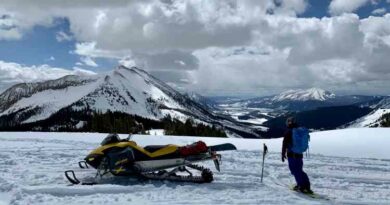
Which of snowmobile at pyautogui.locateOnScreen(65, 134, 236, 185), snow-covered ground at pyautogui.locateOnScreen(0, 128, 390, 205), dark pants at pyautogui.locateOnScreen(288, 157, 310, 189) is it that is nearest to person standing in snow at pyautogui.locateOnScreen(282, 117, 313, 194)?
dark pants at pyautogui.locateOnScreen(288, 157, 310, 189)

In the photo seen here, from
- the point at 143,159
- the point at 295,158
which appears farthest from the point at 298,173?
the point at 143,159

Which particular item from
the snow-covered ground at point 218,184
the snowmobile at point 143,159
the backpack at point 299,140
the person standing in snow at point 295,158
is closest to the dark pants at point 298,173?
the person standing in snow at point 295,158

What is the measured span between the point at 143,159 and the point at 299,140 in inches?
172

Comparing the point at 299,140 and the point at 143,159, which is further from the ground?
the point at 299,140

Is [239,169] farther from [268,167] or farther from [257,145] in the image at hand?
[257,145]

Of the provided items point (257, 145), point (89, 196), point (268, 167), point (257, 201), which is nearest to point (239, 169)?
point (268, 167)

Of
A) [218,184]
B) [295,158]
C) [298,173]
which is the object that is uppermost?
[295,158]

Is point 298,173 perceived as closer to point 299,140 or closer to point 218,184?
point 299,140

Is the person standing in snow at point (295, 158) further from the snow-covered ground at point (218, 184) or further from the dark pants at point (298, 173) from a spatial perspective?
the snow-covered ground at point (218, 184)

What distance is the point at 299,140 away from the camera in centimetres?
1203

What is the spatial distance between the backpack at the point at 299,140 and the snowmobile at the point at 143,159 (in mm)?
2383

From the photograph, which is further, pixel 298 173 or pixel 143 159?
pixel 143 159

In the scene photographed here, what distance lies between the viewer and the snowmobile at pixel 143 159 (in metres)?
13.0

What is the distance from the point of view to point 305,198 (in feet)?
36.8
